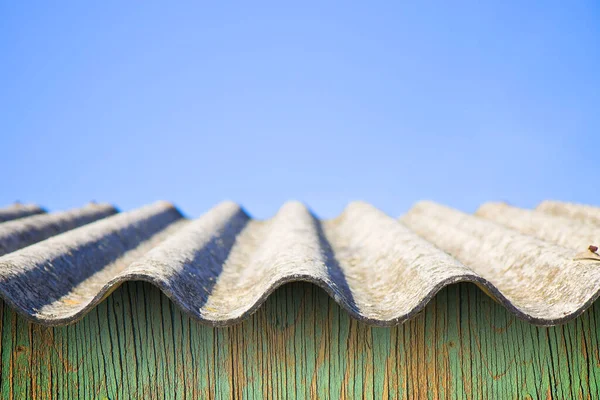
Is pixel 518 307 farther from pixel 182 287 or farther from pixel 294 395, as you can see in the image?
pixel 182 287

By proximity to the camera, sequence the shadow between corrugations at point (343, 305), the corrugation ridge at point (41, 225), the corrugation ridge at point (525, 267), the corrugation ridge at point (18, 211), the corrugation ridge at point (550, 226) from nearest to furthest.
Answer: the shadow between corrugations at point (343, 305), the corrugation ridge at point (525, 267), the corrugation ridge at point (550, 226), the corrugation ridge at point (41, 225), the corrugation ridge at point (18, 211)

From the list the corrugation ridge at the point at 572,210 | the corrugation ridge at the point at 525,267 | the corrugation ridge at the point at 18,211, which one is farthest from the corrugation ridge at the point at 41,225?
the corrugation ridge at the point at 572,210

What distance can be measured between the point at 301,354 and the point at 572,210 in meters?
3.87

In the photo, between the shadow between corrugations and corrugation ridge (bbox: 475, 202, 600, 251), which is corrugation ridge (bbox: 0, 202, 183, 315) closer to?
the shadow between corrugations

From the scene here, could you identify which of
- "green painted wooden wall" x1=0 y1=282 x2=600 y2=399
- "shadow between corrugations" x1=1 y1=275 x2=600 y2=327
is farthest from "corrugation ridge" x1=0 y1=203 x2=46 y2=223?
"shadow between corrugations" x1=1 y1=275 x2=600 y2=327

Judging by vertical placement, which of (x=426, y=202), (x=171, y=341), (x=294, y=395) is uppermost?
(x=426, y=202)

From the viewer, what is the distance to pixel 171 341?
3418 mm

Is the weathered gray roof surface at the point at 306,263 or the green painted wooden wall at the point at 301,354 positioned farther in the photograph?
the green painted wooden wall at the point at 301,354

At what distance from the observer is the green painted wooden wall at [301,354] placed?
11.1ft

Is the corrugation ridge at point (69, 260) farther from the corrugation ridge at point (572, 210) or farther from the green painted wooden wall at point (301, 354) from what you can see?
the corrugation ridge at point (572, 210)

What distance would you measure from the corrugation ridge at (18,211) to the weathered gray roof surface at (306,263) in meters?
0.05

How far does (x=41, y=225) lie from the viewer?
5.38 metres

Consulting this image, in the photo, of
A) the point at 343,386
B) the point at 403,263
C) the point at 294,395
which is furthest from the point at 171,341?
the point at 403,263

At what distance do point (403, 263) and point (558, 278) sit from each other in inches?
33.8
